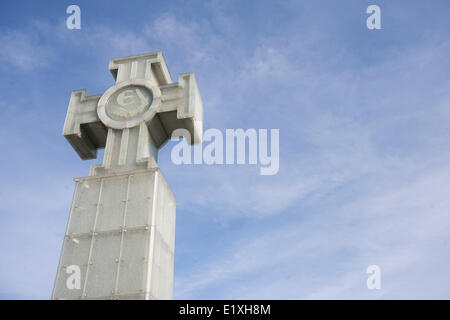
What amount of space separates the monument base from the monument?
0.10 feet

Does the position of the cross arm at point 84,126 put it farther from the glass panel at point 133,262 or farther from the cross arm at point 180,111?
the glass panel at point 133,262

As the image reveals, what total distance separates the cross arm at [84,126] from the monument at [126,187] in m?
0.04

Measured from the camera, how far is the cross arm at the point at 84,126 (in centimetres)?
1781

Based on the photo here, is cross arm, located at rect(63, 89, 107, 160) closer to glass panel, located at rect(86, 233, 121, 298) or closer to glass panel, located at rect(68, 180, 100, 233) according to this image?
glass panel, located at rect(68, 180, 100, 233)

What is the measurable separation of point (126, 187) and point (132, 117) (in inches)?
137

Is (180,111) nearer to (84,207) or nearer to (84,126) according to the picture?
(84,126)

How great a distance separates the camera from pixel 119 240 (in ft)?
47.0

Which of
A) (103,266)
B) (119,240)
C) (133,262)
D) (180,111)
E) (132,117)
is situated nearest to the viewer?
(133,262)

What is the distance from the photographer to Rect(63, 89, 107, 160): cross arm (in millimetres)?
17812

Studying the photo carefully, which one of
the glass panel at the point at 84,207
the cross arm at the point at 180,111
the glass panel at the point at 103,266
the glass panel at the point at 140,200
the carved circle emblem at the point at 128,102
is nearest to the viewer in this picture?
the glass panel at the point at 103,266

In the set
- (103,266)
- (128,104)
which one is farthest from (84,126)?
(103,266)

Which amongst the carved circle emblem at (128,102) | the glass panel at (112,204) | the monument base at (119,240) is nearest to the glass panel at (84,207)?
the monument base at (119,240)
